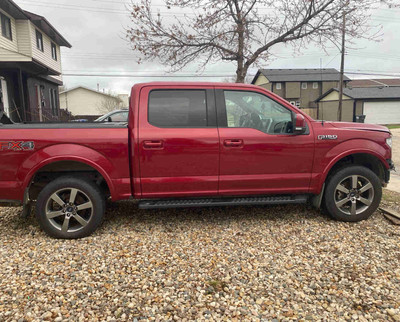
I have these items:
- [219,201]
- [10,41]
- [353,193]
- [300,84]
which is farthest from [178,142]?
[300,84]

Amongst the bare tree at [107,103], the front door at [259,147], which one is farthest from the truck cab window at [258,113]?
the bare tree at [107,103]

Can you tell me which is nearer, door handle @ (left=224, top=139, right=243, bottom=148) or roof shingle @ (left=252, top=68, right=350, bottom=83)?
door handle @ (left=224, top=139, right=243, bottom=148)

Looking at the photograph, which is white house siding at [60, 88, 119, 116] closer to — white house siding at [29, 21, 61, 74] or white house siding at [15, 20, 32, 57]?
white house siding at [29, 21, 61, 74]

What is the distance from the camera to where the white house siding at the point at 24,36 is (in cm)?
1669

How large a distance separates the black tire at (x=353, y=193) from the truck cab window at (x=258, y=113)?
987 millimetres

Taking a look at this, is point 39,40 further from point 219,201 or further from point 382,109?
point 382,109

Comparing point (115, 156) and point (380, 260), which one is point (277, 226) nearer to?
point (380, 260)

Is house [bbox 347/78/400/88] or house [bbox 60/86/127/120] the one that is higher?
house [bbox 347/78/400/88]

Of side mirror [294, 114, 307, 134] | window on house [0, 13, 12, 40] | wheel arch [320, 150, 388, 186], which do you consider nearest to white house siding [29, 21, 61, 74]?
window on house [0, 13, 12, 40]

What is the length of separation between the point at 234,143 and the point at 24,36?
58.6 ft

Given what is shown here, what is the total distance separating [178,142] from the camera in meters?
3.71

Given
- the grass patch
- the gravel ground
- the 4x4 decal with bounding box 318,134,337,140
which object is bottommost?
the grass patch

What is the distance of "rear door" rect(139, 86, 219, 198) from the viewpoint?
3.71m

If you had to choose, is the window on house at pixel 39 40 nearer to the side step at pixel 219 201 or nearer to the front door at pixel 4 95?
the front door at pixel 4 95
